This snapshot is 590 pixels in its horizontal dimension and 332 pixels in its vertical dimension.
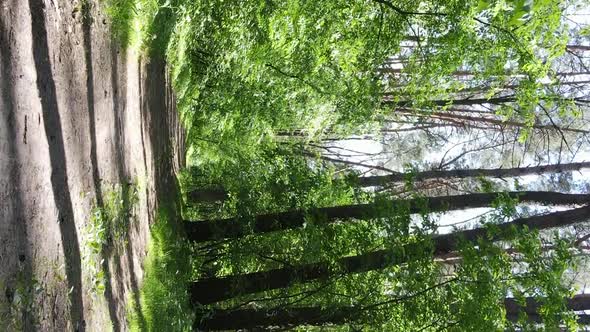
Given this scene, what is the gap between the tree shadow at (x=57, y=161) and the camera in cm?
430

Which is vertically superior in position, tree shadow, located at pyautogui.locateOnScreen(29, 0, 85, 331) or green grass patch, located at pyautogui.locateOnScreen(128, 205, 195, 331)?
tree shadow, located at pyautogui.locateOnScreen(29, 0, 85, 331)

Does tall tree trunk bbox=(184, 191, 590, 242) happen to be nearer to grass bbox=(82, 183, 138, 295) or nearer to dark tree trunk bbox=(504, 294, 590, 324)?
dark tree trunk bbox=(504, 294, 590, 324)

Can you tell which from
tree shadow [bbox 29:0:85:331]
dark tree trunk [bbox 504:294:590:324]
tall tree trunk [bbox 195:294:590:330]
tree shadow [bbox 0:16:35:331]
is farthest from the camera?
dark tree trunk [bbox 504:294:590:324]

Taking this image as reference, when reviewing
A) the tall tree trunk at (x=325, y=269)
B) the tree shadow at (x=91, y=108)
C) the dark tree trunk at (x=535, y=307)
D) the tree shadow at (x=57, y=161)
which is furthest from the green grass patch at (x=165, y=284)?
the dark tree trunk at (x=535, y=307)

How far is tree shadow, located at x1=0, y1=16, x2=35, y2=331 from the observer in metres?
3.77

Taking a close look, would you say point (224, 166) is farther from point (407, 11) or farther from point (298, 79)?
point (407, 11)

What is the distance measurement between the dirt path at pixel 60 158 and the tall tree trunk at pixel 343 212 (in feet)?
6.95

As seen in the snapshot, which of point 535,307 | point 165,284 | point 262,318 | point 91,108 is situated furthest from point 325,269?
point 91,108

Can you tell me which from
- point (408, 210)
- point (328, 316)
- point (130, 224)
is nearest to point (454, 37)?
point (408, 210)

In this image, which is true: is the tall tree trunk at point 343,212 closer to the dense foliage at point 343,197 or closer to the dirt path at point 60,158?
the dense foliage at point 343,197

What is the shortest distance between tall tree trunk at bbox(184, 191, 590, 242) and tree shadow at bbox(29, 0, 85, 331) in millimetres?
4064

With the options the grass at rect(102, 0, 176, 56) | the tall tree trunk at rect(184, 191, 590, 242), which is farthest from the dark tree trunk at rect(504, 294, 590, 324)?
the grass at rect(102, 0, 176, 56)

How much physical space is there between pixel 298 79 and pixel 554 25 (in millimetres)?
3884

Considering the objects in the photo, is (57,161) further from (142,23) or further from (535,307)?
(535,307)
